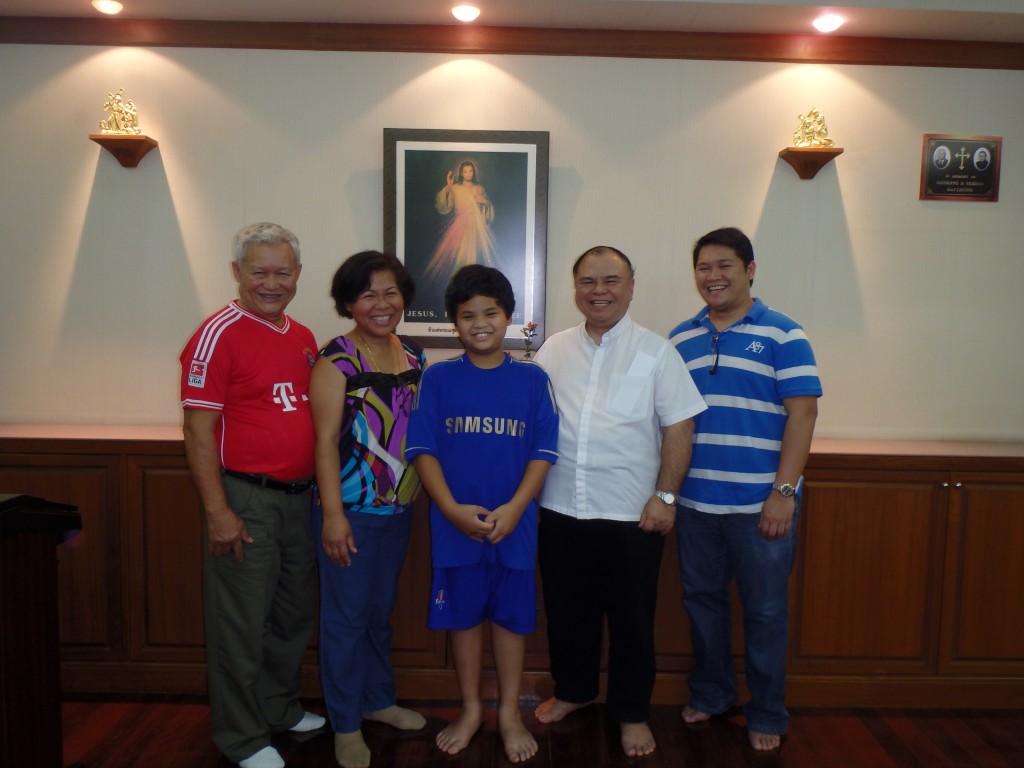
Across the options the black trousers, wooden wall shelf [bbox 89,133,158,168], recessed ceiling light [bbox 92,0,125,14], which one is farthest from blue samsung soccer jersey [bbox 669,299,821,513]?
recessed ceiling light [bbox 92,0,125,14]

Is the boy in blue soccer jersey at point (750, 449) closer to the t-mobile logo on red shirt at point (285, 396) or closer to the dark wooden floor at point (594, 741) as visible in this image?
the dark wooden floor at point (594, 741)

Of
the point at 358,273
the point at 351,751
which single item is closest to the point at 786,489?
the point at 358,273

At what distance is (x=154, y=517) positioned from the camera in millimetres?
2496

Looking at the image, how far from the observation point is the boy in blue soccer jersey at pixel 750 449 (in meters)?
2.12

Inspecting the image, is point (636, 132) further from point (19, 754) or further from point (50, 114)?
point (19, 754)

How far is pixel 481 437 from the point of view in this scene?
1977 mm

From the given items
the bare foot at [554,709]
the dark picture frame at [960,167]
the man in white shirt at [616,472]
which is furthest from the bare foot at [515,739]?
the dark picture frame at [960,167]

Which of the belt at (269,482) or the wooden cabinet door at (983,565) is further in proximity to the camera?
the wooden cabinet door at (983,565)

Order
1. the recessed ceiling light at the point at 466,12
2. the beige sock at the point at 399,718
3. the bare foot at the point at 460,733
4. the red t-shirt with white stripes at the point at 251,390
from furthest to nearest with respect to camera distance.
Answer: the recessed ceiling light at the point at 466,12 → the beige sock at the point at 399,718 → the bare foot at the point at 460,733 → the red t-shirt with white stripes at the point at 251,390

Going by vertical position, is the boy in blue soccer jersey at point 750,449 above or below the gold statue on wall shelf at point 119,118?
below

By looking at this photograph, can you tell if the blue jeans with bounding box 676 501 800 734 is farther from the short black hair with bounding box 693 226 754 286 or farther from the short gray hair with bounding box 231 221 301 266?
the short gray hair with bounding box 231 221 301 266

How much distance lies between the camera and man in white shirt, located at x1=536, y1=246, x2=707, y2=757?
2074 millimetres

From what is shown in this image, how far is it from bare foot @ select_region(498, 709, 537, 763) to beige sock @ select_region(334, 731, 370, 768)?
1.40 ft

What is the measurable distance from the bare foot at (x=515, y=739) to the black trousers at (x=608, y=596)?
0.25 metres
